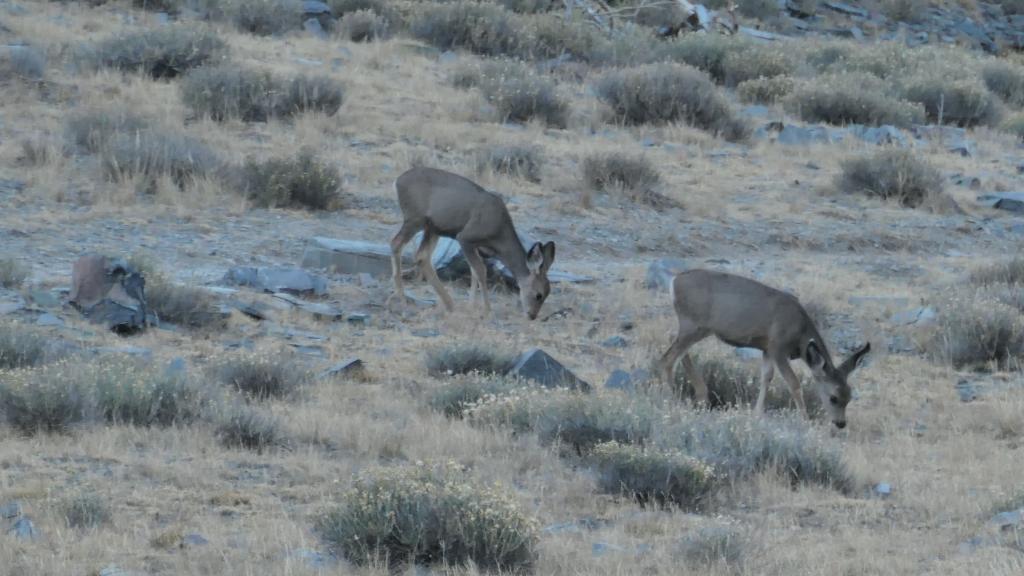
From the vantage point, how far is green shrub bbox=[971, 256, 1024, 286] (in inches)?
720

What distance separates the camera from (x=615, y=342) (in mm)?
14656

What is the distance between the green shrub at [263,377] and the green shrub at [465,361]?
140 centimetres

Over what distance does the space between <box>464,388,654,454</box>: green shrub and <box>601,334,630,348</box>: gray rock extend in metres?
3.53

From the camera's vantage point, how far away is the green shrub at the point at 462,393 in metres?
11.2

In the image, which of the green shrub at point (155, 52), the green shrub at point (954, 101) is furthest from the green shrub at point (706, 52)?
the green shrub at point (155, 52)

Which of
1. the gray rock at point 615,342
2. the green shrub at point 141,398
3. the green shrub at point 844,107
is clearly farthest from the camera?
the green shrub at point 844,107

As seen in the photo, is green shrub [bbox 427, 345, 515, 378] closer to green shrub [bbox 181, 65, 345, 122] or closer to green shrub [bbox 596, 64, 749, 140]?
green shrub [bbox 181, 65, 345, 122]

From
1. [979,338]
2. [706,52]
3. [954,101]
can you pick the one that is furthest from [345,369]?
[706,52]

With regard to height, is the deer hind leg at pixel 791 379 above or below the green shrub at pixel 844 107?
above

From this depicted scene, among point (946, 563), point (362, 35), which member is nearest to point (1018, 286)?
point (946, 563)

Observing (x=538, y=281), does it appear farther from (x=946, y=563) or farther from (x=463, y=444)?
(x=946, y=563)

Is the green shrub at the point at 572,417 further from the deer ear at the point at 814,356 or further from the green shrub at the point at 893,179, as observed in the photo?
the green shrub at the point at 893,179

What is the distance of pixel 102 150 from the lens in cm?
1875

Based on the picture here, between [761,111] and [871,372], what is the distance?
1391 centimetres
